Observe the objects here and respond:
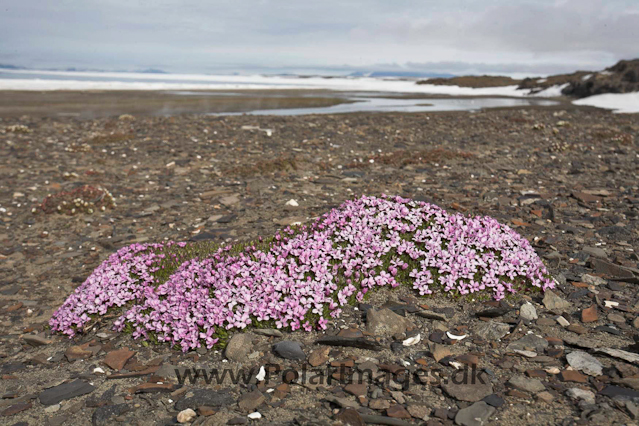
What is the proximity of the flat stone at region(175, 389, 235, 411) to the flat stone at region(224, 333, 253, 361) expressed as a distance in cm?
74

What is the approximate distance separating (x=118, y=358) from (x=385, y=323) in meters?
3.75

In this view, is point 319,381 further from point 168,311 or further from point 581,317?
point 581,317

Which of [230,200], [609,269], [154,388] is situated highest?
[230,200]

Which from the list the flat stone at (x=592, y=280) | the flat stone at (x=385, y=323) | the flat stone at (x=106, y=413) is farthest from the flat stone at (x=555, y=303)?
the flat stone at (x=106, y=413)

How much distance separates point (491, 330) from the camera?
6.39m

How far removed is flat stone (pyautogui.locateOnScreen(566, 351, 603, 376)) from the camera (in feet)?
17.7

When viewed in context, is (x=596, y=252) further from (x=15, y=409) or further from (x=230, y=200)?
(x=15, y=409)

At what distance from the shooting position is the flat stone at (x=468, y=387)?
504 centimetres

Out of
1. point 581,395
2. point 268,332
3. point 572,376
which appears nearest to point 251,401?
point 268,332

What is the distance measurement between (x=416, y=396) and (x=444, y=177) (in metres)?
11.8

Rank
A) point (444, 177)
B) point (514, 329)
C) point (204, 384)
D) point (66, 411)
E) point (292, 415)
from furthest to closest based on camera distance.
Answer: point (444, 177)
point (514, 329)
point (204, 384)
point (66, 411)
point (292, 415)

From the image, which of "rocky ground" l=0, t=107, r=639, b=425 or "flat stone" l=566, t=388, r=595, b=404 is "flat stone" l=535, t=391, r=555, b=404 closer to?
"rocky ground" l=0, t=107, r=639, b=425

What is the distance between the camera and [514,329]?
6.41 metres

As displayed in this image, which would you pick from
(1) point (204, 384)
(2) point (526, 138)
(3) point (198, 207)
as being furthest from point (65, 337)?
(2) point (526, 138)
